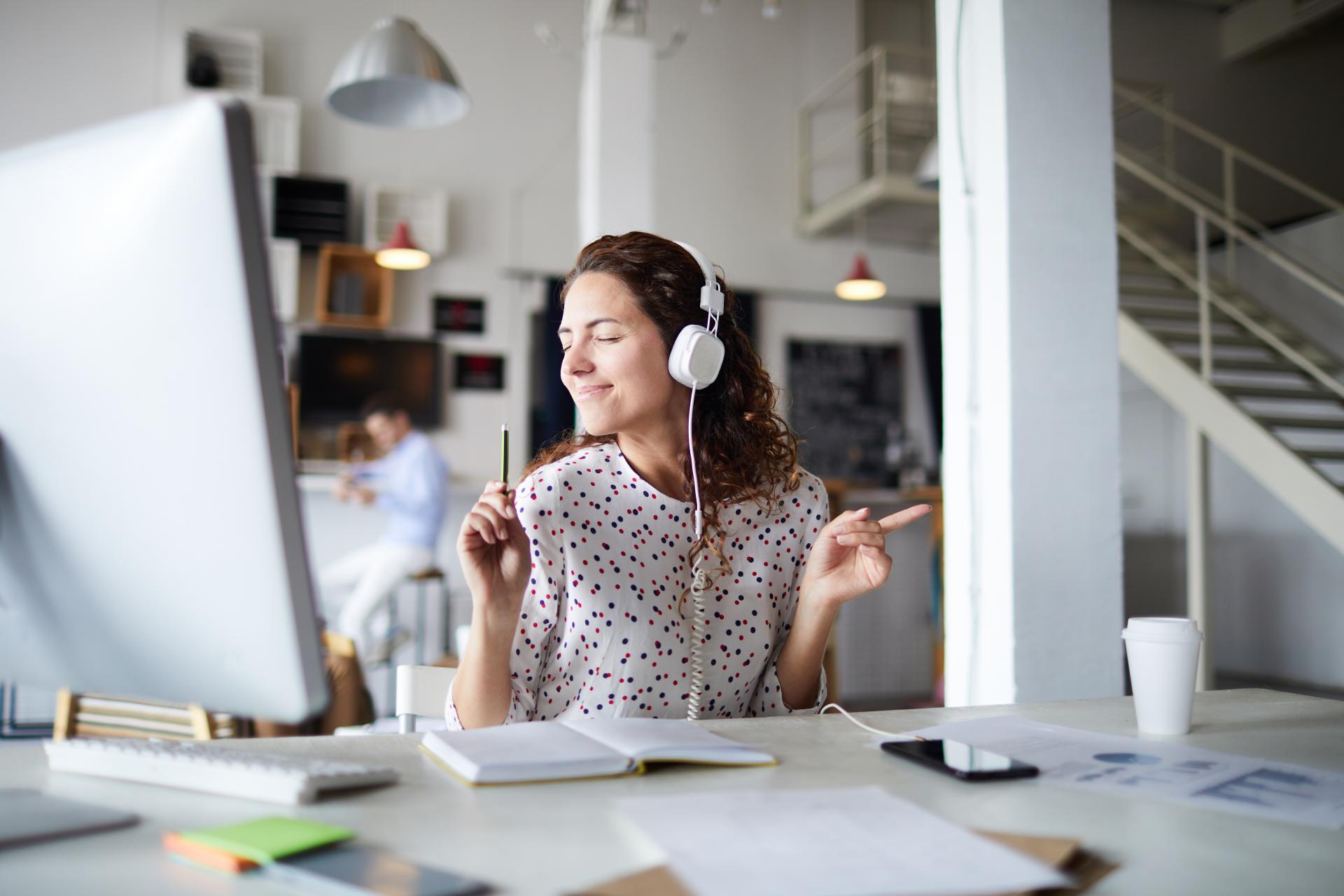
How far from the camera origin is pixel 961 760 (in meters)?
0.87

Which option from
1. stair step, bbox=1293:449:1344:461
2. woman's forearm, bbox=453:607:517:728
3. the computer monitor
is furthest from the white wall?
the computer monitor

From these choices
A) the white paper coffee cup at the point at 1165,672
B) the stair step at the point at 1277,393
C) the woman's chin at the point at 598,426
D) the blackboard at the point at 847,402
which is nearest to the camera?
the white paper coffee cup at the point at 1165,672

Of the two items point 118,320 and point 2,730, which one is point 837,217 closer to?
point 2,730

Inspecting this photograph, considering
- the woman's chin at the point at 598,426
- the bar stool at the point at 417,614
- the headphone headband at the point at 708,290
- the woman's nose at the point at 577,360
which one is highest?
the headphone headband at the point at 708,290

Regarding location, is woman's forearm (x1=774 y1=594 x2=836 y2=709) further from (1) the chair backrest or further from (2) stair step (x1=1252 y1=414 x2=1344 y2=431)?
(2) stair step (x1=1252 y1=414 x2=1344 y2=431)

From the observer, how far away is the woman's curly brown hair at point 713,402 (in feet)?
4.95

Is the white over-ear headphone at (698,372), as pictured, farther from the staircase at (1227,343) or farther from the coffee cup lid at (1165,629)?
the staircase at (1227,343)

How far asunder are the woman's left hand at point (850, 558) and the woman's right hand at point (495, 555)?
38 cm

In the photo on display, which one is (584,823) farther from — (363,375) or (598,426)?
(363,375)

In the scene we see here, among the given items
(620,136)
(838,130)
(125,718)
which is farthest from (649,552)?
(838,130)

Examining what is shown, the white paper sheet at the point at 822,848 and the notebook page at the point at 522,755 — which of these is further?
the notebook page at the point at 522,755

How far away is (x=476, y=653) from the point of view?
1213mm

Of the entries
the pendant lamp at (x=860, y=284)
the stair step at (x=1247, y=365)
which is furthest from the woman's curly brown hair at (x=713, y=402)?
the pendant lamp at (x=860, y=284)

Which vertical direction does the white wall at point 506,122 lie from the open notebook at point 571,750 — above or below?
above
